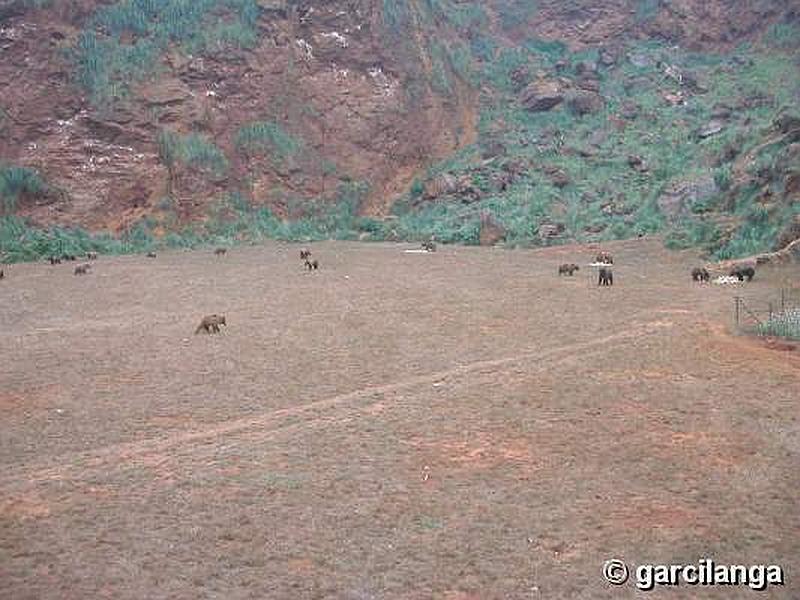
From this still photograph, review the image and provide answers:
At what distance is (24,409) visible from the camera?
38.1ft

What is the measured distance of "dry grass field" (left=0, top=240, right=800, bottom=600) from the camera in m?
6.71

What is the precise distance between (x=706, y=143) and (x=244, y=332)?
36573 millimetres

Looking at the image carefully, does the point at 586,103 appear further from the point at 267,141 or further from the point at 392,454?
the point at 392,454

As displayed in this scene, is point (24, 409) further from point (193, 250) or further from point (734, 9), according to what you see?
point (734, 9)

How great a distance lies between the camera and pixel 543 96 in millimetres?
57344

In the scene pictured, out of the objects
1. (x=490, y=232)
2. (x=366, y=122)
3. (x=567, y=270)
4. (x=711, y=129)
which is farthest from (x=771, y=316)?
(x=366, y=122)

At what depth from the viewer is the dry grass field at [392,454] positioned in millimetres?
Result: 6711

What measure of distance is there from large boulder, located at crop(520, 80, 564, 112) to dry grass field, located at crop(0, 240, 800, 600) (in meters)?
40.4

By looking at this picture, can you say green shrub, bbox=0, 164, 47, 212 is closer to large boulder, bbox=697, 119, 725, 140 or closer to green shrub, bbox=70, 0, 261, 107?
green shrub, bbox=70, 0, 261, 107

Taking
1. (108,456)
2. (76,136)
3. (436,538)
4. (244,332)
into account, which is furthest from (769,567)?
(76,136)

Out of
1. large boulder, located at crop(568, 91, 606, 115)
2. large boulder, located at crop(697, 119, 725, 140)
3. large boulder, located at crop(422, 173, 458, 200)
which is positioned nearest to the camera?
large boulder, located at crop(697, 119, 725, 140)

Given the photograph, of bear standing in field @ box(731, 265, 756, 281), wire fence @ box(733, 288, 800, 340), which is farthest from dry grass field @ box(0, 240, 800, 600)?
bear standing in field @ box(731, 265, 756, 281)

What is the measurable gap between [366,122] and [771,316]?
4118 centimetres

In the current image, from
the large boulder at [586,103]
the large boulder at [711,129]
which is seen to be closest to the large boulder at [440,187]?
the large boulder at [586,103]
